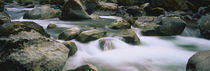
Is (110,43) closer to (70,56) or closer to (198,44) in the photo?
(70,56)

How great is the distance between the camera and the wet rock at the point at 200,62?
4.05 m

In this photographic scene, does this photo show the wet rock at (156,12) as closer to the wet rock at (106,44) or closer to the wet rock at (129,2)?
the wet rock at (129,2)

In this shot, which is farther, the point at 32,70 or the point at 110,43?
the point at 110,43

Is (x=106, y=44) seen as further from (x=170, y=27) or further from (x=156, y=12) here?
(x=156, y=12)

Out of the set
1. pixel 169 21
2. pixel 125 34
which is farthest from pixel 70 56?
pixel 169 21

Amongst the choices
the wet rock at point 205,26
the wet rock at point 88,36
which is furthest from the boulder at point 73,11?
the wet rock at point 205,26

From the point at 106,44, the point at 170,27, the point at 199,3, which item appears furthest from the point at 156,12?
the point at 106,44

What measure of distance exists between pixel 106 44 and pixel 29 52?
9.18 ft

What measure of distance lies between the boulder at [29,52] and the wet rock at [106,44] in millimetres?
1851

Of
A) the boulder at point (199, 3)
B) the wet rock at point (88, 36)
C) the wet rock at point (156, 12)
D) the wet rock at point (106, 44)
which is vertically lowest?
the wet rock at point (156, 12)

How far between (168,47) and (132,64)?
8.82 ft

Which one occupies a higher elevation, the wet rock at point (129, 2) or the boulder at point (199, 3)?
the boulder at point (199, 3)

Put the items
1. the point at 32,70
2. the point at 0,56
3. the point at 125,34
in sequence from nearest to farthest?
the point at 32,70 → the point at 0,56 → the point at 125,34

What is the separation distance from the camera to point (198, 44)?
855 cm
